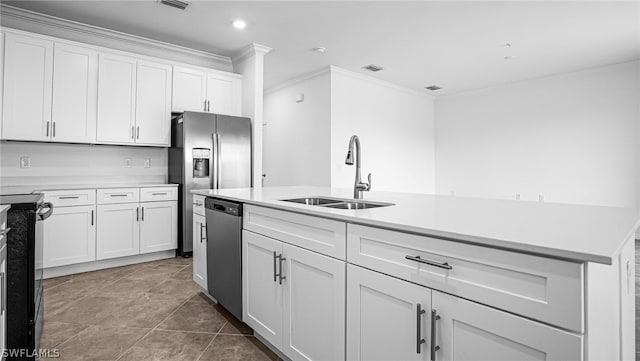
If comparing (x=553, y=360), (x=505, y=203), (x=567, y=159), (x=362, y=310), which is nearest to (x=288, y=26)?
(x=505, y=203)

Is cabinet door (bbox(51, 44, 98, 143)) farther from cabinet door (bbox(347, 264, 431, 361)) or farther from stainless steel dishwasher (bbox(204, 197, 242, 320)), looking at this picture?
cabinet door (bbox(347, 264, 431, 361))

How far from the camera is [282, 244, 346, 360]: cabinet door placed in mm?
1376

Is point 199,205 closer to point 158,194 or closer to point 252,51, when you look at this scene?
point 158,194

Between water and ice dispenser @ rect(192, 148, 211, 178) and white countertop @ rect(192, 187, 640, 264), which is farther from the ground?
water and ice dispenser @ rect(192, 148, 211, 178)

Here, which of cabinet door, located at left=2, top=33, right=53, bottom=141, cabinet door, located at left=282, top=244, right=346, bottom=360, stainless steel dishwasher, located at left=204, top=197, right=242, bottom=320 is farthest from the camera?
cabinet door, located at left=2, top=33, right=53, bottom=141

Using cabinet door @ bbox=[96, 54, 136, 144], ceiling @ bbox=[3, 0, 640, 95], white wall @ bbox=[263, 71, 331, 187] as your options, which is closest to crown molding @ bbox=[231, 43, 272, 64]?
ceiling @ bbox=[3, 0, 640, 95]

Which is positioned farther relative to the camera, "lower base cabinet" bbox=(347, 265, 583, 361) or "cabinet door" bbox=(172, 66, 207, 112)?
"cabinet door" bbox=(172, 66, 207, 112)

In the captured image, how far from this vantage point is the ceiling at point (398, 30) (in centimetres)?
338

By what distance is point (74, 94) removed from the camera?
3.47 metres

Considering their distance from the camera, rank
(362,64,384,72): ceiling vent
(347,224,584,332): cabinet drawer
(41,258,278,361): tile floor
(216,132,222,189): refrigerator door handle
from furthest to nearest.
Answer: (362,64,384,72): ceiling vent → (216,132,222,189): refrigerator door handle → (41,258,278,361): tile floor → (347,224,584,332): cabinet drawer

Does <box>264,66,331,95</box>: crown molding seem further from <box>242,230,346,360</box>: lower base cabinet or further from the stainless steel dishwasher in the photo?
<box>242,230,346,360</box>: lower base cabinet

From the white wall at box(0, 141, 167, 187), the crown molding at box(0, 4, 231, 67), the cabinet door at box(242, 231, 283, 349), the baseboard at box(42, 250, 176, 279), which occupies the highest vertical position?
the crown molding at box(0, 4, 231, 67)

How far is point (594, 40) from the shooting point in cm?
423

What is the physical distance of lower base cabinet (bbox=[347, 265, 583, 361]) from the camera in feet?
2.77
